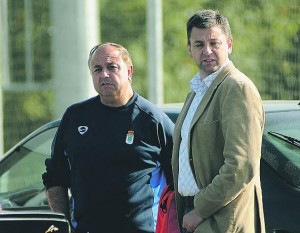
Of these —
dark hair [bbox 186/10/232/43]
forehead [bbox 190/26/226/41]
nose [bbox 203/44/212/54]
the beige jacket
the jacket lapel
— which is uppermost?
dark hair [bbox 186/10/232/43]

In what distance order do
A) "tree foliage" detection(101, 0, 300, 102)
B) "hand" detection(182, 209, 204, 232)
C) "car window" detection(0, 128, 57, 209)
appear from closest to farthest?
"hand" detection(182, 209, 204, 232) → "car window" detection(0, 128, 57, 209) → "tree foliage" detection(101, 0, 300, 102)

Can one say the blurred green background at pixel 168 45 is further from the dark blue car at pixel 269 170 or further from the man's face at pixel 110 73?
the man's face at pixel 110 73

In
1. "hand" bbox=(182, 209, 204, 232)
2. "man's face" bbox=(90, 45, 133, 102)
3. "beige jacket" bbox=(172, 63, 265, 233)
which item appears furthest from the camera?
"man's face" bbox=(90, 45, 133, 102)

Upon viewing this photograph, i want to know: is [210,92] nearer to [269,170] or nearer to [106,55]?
[106,55]

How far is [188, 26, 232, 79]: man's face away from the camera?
4.15 m

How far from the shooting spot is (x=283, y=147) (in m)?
5.10

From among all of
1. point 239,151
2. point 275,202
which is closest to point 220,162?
point 239,151

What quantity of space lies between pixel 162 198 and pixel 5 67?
8.93 metres

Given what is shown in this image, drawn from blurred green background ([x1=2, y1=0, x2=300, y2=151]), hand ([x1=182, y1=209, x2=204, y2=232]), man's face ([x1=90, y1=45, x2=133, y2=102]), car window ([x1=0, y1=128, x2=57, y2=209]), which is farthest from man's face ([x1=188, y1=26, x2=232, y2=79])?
blurred green background ([x1=2, y1=0, x2=300, y2=151])

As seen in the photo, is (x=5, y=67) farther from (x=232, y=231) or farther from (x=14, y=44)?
(x=232, y=231)

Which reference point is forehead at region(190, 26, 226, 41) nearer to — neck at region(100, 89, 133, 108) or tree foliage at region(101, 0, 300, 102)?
neck at region(100, 89, 133, 108)

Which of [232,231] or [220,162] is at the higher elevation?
[220,162]

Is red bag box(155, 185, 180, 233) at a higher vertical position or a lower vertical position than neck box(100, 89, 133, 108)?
lower

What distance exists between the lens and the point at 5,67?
13016mm
